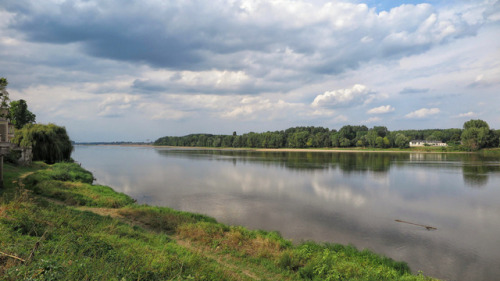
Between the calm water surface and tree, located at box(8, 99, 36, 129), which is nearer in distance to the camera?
the calm water surface

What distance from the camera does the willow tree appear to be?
32062 mm

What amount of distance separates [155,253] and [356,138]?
126915 millimetres

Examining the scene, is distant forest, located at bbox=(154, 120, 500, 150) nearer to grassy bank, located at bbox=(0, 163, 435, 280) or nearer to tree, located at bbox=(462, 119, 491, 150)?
tree, located at bbox=(462, 119, 491, 150)

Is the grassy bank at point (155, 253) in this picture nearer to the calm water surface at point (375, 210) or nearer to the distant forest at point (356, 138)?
the calm water surface at point (375, 210)

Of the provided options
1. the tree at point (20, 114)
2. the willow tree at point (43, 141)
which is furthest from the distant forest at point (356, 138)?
the willow tree at point (43, 141)

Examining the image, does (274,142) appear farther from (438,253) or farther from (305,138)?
(438,253)

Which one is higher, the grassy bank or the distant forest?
the distant forest

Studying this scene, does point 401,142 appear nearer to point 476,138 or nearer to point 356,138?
point 356,138

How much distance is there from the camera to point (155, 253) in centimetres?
737

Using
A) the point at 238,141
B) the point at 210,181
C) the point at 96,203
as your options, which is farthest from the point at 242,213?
the point at 238,141

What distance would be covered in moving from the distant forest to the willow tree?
104545 millimetres

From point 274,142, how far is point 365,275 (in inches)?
5167

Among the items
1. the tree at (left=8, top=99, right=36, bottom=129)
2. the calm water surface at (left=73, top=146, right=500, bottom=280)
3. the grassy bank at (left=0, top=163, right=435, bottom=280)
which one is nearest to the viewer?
the grassy bank at (left=0, top=163, right=435, bottom=280)

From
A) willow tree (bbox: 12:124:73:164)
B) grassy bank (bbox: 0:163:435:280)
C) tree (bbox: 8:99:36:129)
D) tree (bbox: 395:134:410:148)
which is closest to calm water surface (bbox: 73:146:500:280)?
grassy bank (bbox: 0:163:435:280)
